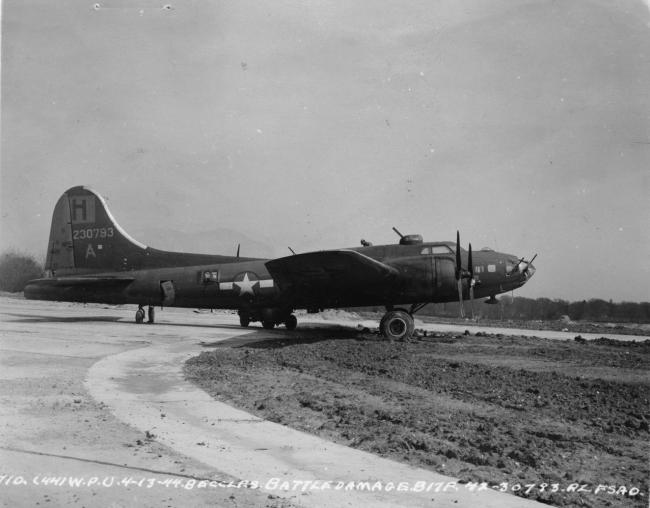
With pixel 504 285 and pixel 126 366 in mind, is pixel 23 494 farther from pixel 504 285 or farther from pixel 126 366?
pixel 504 285

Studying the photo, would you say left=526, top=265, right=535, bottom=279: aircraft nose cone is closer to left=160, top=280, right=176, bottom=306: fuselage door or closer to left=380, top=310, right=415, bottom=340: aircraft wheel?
left=380, top=310, right=415, bottom=340: aircraft wheel

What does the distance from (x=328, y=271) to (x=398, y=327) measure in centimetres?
305

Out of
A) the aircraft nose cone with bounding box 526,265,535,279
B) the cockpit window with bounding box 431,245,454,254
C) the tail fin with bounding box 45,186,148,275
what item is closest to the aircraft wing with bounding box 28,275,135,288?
the tail fin with bounding box 45,186,148,275

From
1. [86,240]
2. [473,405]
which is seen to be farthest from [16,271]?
[473,405]

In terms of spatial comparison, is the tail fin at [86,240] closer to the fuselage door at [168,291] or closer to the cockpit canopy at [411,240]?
the fuselage door at [168,291]

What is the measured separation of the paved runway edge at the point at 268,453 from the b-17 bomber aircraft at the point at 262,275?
29.4ft

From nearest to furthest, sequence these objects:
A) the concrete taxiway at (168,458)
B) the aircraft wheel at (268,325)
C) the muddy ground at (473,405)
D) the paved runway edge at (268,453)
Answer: the concrete taxiway at (168,458) → the paved runway edge at (268,453) → the muddy ground at (473,405) → the aircraft wheel at (268,325)

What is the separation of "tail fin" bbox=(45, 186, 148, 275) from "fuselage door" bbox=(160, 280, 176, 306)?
2.12m

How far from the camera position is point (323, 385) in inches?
398

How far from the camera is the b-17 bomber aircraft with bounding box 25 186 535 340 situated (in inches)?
711

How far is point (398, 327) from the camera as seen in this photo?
710 inches

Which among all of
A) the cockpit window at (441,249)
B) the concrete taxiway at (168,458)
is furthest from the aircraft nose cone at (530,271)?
the concrete taxiway at (168,458)

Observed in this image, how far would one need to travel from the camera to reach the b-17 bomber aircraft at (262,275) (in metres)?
18.0

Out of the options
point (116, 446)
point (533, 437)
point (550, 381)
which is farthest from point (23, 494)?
point (550, 381)
